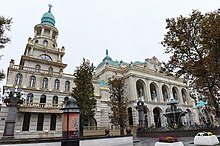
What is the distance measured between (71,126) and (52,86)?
17.3 meters

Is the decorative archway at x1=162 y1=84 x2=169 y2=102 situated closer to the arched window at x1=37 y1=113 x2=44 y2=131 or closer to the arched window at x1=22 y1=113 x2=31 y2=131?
the arched window at x1=37 y1=113 x2=44 y2=131

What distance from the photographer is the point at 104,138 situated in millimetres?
11328

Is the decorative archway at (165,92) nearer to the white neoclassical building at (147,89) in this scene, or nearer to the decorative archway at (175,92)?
the white neoclassical building at (147,89)

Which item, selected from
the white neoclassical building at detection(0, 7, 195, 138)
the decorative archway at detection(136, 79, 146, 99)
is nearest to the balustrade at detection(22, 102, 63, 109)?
the white neoclassical building at detection(0, 7, 195, 138)

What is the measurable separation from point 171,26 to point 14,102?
16.6m

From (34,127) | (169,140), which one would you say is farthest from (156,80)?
(169,140)

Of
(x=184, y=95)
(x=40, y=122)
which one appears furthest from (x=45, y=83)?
(x=184, y=95)

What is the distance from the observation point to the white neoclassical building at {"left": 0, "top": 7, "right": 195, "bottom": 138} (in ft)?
69.4

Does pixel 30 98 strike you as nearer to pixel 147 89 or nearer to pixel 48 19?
pixel 48 19

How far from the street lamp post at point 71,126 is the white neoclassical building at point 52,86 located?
1362 cm

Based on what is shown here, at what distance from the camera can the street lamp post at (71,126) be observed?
8.70 meters

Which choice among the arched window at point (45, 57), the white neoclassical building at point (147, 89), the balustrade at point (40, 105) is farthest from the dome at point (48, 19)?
the balustrade at point (40, 105)

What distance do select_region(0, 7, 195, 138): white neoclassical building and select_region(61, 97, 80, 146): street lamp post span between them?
1362cm

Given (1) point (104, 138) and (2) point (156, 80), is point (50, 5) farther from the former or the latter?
(1) point (104, 138)
